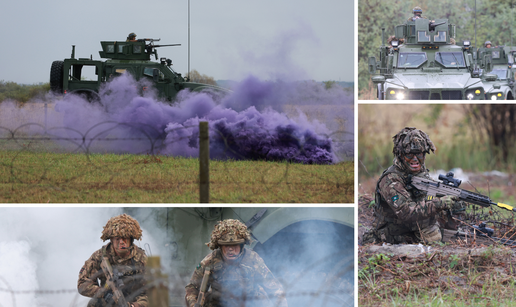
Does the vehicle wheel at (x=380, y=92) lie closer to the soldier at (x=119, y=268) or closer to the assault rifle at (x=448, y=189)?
the assault rifle at (x=448, y=189)

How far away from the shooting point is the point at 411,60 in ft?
32.4

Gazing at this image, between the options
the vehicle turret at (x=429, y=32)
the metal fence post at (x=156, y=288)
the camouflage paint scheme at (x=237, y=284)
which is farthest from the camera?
the vehicle turret at (x=429, y=32)

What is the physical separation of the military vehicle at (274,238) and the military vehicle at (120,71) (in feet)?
16.9

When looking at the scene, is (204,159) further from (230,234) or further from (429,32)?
(429,32)

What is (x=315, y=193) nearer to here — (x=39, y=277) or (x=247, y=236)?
(x=247, y=236)

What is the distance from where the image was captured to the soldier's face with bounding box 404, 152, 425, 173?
6055 millimetres

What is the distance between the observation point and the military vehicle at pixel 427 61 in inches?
362

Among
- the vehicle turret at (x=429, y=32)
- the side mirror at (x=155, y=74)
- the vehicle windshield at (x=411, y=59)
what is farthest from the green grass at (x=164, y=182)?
the vehicle turret at (x=429, y=32)

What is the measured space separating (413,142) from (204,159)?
7.86ft

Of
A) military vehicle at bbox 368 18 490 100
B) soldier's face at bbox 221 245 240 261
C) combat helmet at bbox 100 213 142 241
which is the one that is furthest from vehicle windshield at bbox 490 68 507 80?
combat helmet at bbox 100 213 142 241

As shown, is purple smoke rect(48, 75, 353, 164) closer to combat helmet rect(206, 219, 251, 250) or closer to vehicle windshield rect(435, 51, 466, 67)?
vehicle windshield rect(435, 51, 466, 67)

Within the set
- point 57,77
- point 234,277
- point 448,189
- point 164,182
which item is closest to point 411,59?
point 448,189

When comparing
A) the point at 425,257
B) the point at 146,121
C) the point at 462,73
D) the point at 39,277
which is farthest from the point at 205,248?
the point at 462,73

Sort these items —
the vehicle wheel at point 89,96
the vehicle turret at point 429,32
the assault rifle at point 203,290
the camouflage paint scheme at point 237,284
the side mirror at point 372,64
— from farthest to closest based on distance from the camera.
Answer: the vehicle wheel at point 89,96 < the vehicle turret at point 429,32 < the side mirror at point 372,64 < the camouflage paint scheme at point 237,284 < the assault rifle at point 203,290
